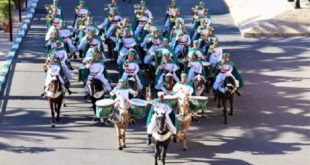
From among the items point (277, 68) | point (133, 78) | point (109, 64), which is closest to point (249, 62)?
point (277, 68)

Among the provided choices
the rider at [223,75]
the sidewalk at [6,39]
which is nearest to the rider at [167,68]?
the rider at [223,75]

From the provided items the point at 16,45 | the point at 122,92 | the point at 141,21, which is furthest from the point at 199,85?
the point at 16,45

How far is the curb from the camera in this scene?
23431 millimetres

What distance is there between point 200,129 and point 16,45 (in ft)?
36.7

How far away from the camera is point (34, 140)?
18.2 meters

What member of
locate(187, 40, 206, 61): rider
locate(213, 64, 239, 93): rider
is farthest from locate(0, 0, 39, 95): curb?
locate(213, 64, 239, 93): rider

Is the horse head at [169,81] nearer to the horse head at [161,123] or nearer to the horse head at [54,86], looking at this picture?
the horse head at [54,86]

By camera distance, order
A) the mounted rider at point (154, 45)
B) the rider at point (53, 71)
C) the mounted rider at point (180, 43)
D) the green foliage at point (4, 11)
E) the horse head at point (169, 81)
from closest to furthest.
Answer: the rider at point (53, 71), the horse head at point (169, 81), the mounted rider at point (154, 45), the mounted rider at point (180, 43), the green foliage at point (4, 11)

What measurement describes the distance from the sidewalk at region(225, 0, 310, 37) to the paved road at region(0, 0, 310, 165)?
344cm

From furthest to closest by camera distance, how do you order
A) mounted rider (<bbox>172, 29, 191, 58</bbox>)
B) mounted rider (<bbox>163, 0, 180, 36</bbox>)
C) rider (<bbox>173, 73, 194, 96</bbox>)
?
mounted rider (<bbox>163, 0, 180, 36</bbox>), mounted rider (<bbox>172, 29, 191, 58</bbox>), rider (<bbox>173, 73, 194, 96</bbox>)

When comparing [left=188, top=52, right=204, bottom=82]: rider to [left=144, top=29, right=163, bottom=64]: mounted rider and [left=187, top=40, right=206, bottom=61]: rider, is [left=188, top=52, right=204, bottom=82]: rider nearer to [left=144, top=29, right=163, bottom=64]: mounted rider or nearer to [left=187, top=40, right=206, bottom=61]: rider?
[left=187, top=40, right=206, bottom=61]: rider

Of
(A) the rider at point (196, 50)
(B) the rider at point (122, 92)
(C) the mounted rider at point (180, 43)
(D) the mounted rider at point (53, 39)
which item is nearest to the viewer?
(B) the rider at point (122, 92)

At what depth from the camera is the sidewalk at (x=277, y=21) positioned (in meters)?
29.2

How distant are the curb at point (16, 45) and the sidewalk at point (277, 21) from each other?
9.41 meters
